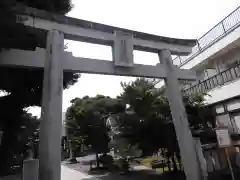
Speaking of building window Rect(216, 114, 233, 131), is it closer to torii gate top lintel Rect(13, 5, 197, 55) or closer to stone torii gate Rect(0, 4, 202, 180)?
stone torii gate Rect(0, 4, 202, 180)

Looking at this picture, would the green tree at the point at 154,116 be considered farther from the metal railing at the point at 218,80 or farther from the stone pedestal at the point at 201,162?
the stone pedestal at the point at 201,162

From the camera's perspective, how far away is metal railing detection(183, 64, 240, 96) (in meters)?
12.0

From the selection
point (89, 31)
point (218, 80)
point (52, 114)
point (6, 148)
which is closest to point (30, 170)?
point (52, 114)

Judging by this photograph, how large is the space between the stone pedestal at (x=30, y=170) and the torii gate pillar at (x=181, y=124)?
189 inches

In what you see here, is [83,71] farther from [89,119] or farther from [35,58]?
[89,119]

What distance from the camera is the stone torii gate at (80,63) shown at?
239 inches

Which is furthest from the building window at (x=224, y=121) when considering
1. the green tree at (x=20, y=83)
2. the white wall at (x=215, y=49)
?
the green tree at (x=20, y=83)

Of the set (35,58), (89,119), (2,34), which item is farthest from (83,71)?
(89,119)

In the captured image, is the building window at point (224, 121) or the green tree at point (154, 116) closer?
the green tree at point (154, 116)

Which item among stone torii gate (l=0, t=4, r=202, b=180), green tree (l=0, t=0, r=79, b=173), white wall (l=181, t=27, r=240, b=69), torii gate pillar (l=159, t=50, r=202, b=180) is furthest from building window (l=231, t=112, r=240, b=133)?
green tree (l=0, t=0, r=79, b=173)

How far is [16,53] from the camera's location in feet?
20.9

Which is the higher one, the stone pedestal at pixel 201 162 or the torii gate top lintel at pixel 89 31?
the torii gate top lintel at pixel 89 31

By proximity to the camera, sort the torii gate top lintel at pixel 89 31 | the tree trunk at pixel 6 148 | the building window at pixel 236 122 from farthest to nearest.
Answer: the building window at pixel 236 122 < the tree trunk at pixel 6 148 < the torii gate top lintel at pixel 89 31

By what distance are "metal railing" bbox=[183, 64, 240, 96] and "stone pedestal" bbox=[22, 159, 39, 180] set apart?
9532 millimetres
